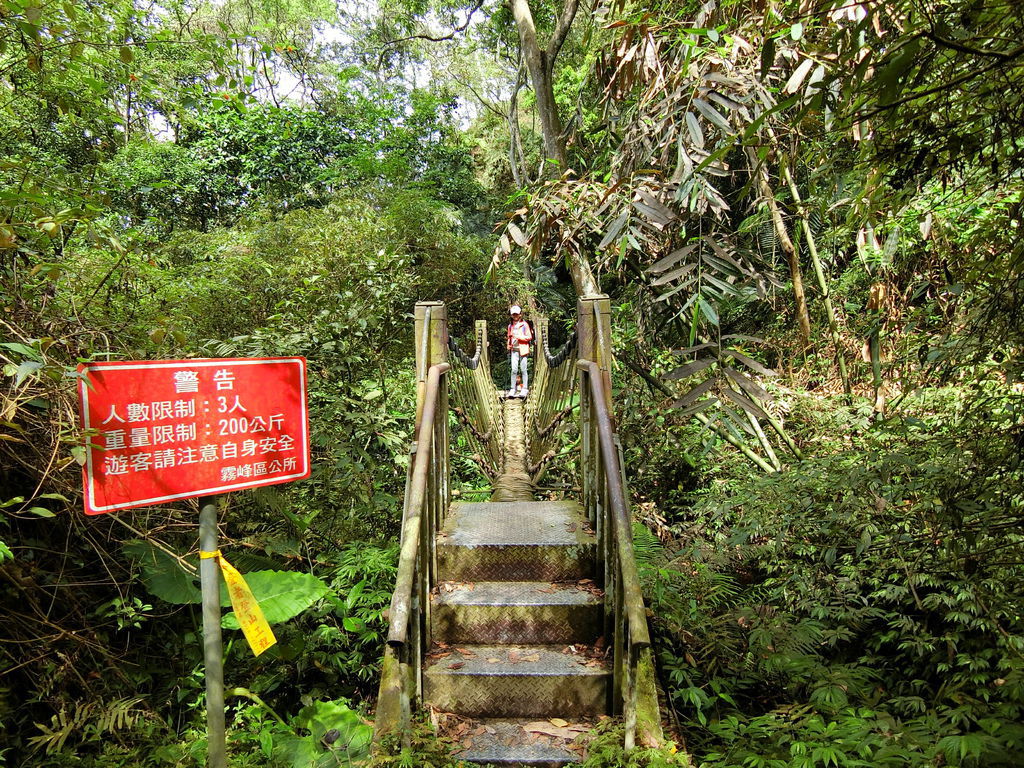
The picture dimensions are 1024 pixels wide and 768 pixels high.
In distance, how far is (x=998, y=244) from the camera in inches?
85.3

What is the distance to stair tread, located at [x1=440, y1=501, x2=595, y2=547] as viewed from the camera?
9.71 feet

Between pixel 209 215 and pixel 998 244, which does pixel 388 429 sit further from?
pixel 209 215

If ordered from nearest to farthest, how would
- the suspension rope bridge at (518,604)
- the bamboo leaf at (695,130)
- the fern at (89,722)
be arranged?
the suspension rope bridge at (518,604) < the bamboo leaf at (695,130) < the fern at (89,722)

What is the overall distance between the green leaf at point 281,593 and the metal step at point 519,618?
0.74 meters

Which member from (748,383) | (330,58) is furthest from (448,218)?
(330,58)

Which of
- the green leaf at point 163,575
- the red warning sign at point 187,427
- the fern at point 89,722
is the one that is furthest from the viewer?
the green leaf at point 163,575

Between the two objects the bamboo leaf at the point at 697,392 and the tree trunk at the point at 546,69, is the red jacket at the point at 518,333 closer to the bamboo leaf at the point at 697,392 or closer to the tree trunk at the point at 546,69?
the tree trunk at the point at 546,69

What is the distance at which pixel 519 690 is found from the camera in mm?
2385

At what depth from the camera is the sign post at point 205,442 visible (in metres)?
1.60

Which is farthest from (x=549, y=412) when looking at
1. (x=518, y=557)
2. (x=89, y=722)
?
(x=89, y=722)

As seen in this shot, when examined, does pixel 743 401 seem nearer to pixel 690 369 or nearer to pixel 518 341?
pixel 690 369

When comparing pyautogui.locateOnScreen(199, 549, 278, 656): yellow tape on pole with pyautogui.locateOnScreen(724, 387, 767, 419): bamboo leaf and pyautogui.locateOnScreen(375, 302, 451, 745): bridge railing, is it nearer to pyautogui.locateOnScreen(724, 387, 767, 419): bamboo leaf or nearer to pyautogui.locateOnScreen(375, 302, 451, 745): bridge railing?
pyautogui.locateOnScreen(375, 302, 451, 745): bridge railing

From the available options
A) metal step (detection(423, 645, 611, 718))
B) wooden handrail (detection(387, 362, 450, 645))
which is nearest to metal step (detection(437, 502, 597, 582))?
wooden handrail (detection(387, 362, 450, 645))

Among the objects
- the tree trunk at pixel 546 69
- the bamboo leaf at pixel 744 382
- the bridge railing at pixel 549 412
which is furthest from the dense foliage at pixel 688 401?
the tree trunk at pixel 546 69
